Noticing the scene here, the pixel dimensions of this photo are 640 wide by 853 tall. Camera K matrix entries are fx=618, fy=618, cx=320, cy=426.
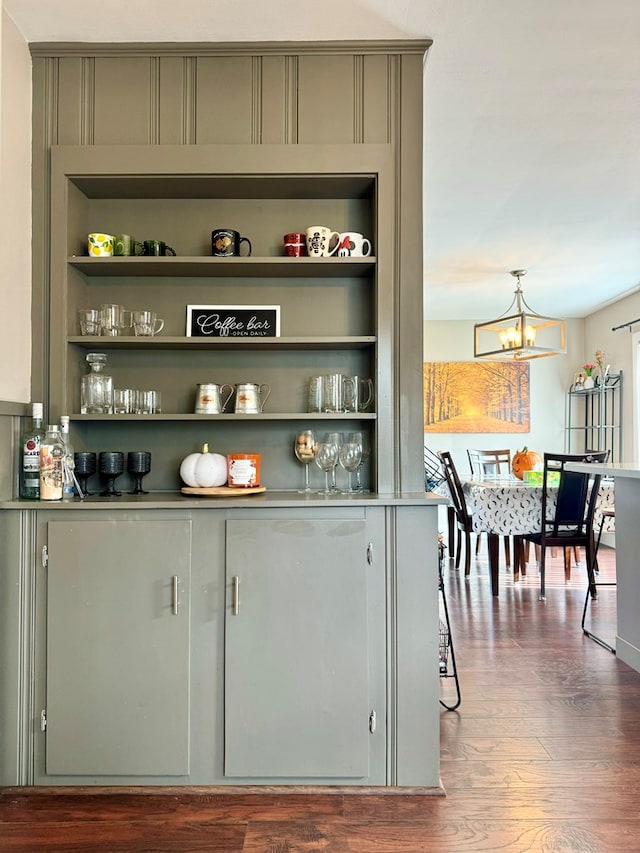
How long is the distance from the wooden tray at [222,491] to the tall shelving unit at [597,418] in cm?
543

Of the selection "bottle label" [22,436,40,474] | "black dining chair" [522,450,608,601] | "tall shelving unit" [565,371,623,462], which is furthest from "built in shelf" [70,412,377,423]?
"tall shelving unit" [565,371,623,462]

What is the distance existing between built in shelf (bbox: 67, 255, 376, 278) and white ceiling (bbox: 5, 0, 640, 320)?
830 mm

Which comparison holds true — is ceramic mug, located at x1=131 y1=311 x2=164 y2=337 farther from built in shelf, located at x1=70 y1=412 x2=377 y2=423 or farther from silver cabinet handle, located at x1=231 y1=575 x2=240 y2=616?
silver cabinet handle, located at x1=231 y1=575 x2=240 y2=616

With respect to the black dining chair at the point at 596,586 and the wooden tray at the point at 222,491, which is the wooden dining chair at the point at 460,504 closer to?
the black dining chair at the point at 596,586

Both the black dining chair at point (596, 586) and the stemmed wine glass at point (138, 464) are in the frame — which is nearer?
the stemmed wine glass at point (138, 464)

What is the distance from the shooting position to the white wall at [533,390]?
294 inches

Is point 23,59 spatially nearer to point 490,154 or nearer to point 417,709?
point 490,154

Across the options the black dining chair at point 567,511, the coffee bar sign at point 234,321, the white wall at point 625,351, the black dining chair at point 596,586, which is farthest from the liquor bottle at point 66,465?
the white wall at point 625,351

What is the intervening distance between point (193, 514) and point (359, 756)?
3.19ft

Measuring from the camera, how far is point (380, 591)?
2092mm

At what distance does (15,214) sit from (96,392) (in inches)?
27.2

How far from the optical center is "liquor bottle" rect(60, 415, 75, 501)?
2.21m

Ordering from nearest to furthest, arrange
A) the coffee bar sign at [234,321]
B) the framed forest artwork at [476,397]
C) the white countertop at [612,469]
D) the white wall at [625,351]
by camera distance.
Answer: the coffee bar sign at [234,321]
the white countertop at [612,469]
the white wall at [625,351]
the framed forest artwork at [476,397]

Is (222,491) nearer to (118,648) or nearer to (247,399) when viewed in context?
(247,399)
